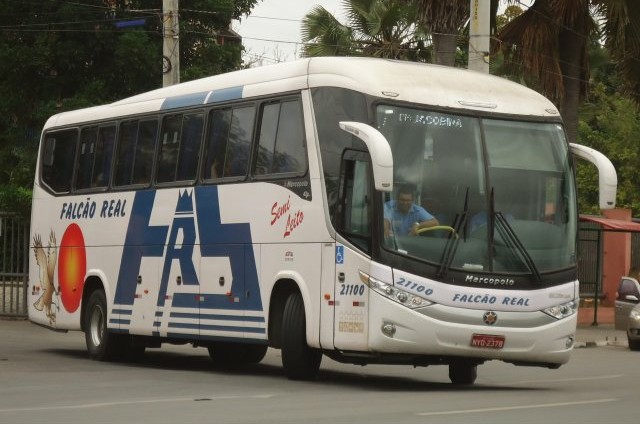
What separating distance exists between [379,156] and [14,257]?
17109 mm

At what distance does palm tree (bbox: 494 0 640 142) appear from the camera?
29.6 m

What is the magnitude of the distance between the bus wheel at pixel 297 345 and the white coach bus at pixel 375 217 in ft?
0.07

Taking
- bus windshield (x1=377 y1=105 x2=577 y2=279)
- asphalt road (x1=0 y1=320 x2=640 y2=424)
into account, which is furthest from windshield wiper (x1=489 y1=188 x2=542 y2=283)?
asphalt road (x1=0 y1=320 x2=640 y2=424)

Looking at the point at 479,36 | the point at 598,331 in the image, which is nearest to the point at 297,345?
the point at 479,36

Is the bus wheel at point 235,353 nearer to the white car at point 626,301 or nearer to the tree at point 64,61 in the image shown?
the white car at point 626,301

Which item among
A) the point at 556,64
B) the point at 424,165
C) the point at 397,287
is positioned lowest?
the point at 397,287

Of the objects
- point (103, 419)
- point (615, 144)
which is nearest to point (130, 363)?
point (103, 419)

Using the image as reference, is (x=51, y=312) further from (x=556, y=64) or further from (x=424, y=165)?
(x=556, y=64)

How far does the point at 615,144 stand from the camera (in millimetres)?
56031

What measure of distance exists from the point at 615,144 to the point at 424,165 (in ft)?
136

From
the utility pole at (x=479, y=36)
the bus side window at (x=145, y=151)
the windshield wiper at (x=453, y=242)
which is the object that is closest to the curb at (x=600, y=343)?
the utility pole at (x=479, y=36)

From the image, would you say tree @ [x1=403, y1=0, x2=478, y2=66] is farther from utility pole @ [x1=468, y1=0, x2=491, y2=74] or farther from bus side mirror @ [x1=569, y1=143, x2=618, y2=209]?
bus side mirror @ [x1=569, y1=143, x2=618, y2=209]

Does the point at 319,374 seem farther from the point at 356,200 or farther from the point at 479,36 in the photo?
the point at 479,36

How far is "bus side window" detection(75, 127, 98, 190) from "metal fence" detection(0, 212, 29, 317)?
26.8ft
